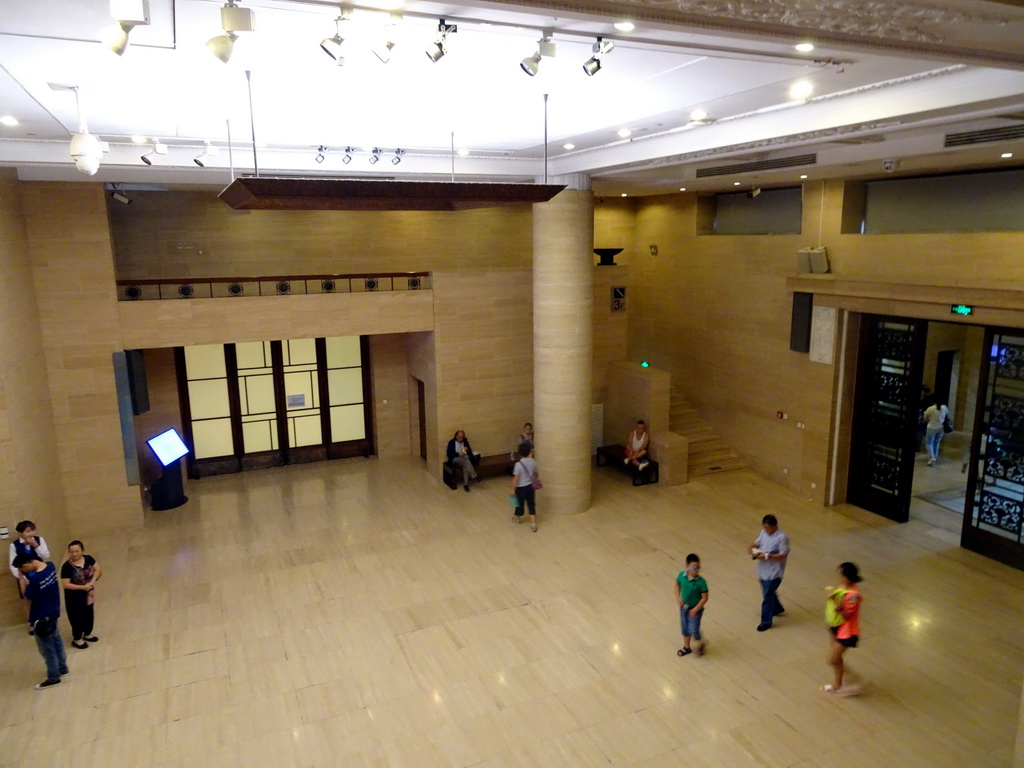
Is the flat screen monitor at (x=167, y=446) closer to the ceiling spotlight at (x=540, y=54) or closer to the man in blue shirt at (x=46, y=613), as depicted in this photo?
the man in blue shirt at (x=46, y=613)

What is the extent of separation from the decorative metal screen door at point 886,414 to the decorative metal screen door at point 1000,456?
1.00 m

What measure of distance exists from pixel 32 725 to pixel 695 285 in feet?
42.7

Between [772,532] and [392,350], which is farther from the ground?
[392,350]

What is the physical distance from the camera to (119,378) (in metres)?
11.4

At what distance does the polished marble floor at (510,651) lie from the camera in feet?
21.2

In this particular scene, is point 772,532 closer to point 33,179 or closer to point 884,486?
point 884,486

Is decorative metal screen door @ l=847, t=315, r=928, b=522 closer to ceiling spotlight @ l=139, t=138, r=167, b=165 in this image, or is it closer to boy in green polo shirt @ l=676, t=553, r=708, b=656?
boy in green polo shirt @ l=676, t=553, r=708, b=656

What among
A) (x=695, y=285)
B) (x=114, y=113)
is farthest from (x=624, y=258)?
(x=114, y=113)

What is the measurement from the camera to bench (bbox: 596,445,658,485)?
13172mm

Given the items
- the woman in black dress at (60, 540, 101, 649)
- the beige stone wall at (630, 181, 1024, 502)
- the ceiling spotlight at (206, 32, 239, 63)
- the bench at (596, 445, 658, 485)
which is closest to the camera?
the ceiling spotlight at (206, 32, 239, 63)

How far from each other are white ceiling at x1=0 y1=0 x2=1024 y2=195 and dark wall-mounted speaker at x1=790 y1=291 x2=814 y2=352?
2.10 meters

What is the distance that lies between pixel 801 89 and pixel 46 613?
9.00 metres

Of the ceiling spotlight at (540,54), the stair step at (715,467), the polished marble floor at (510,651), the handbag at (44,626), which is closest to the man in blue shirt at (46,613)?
the handbag at (44,626)

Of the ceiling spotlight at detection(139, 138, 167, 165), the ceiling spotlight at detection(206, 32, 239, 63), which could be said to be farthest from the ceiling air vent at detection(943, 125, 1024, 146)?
the ceiling spotlight at detection(139, 138, 167, 165)
